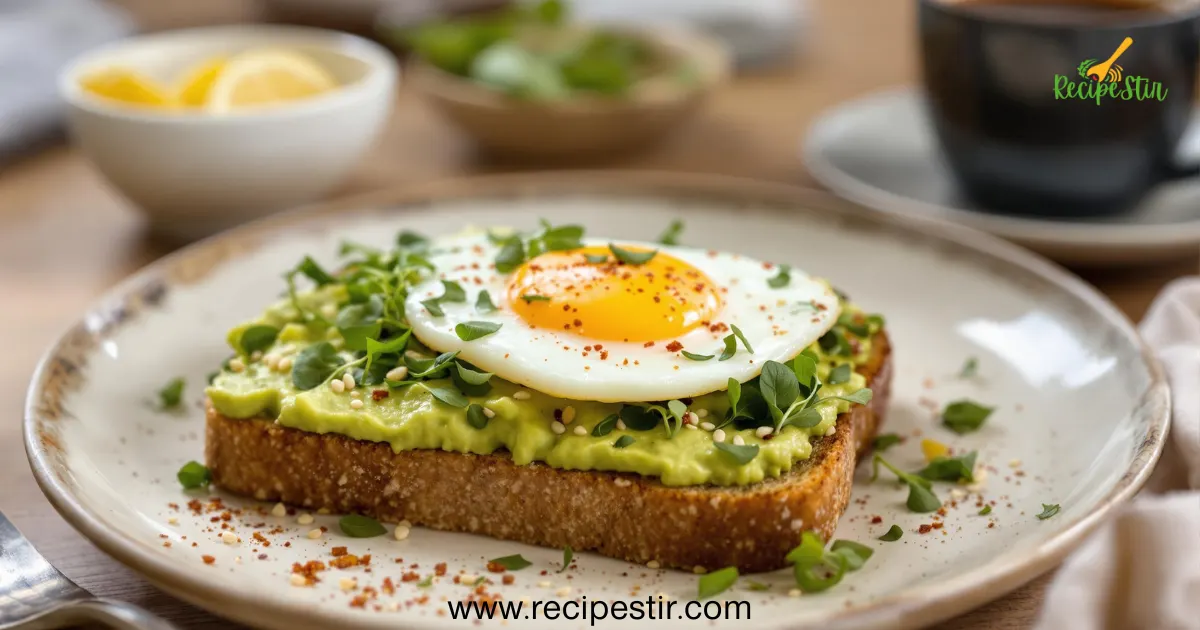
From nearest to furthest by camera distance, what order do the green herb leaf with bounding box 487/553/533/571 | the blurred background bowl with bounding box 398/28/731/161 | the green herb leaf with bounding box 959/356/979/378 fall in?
1. the green herb leaf with bounding box 487/553/533/571
2. the green herb leaf with bounding box 959/356/979/378
3. the blurred background bowl with bounding box 398/28/731/161

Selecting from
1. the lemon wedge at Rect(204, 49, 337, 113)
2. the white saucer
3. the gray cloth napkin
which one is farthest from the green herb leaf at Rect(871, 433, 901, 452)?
the gray cloth napkin

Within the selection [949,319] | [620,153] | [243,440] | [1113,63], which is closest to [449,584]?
[243,440]

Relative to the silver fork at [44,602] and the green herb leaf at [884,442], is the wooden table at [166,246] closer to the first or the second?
the silver fork at [44,602]

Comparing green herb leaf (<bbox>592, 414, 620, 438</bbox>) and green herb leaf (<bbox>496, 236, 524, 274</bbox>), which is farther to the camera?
green herb leaf (<bbox>496, 236, 524, 274</bbox>)

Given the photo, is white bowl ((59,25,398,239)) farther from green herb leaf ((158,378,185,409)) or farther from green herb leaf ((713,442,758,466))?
green herb leaf ((713,442,758,466))

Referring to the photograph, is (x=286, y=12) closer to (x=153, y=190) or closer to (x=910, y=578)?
(x=153, y=190)
